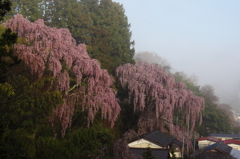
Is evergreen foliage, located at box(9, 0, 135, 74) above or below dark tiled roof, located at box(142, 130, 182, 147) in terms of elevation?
above

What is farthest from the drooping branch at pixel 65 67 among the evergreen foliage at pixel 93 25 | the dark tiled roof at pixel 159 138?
the evergreen foliage at pixel 93 25

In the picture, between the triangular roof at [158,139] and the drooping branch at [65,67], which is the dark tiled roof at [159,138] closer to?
the triangular roof at [158,139]

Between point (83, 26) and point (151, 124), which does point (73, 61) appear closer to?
point (151, 124)

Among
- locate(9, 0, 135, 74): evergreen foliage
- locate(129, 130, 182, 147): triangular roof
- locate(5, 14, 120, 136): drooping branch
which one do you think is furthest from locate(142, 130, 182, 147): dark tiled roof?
locate(9, 0, 135, 74): evergreen foliage

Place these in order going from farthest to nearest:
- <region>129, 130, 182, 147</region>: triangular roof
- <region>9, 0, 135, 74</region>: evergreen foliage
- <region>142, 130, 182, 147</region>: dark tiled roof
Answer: <region>9, 0, 135, 74</region>: evergreen foliage
<region>142, 130, 182, 147</region>: dark tiled roof
<region>129, 130, 182, 147</region>: triangular roof

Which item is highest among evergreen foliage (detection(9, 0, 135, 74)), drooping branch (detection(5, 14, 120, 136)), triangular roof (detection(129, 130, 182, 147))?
evergreen foliage (detection(9, 0, 135, 74))

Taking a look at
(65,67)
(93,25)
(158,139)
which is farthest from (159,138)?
(93,25)

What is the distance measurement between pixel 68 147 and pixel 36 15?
809 inches

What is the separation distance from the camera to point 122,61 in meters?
27.7

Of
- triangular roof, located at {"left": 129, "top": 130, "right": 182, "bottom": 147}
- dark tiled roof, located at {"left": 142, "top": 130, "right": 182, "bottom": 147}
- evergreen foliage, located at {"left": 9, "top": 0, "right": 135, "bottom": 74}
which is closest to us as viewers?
triangular roof, located at {"left": 129, "top": 130, "right": 182, "bottom": 147}

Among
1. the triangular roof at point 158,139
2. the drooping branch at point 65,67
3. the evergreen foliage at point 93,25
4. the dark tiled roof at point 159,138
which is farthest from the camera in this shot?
the evergreen foliage at point 93,25

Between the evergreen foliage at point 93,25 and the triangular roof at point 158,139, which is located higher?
the evergreen foliage at point 93,25

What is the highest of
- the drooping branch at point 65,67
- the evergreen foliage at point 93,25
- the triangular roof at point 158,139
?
the evergreen foliage at point 93,25

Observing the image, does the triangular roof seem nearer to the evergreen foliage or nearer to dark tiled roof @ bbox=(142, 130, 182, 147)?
dark tiled roof @ bbox=(142, 130, 182, 147)
